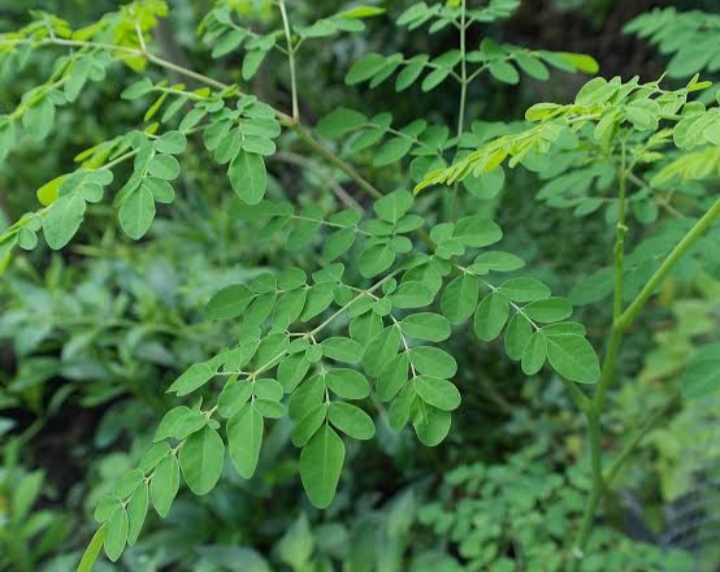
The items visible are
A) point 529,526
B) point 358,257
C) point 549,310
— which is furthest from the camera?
point 529,526

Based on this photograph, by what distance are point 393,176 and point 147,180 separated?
1477 mm

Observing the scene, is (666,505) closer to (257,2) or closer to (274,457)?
(274,457)

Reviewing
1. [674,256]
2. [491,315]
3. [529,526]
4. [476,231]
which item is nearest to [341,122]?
[476,231]

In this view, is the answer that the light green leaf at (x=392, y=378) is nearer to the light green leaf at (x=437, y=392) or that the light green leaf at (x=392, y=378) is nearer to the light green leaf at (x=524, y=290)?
the light green leaf at (x=437, y=392)

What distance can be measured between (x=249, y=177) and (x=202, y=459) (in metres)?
0.35

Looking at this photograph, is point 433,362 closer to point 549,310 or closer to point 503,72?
point 549,310

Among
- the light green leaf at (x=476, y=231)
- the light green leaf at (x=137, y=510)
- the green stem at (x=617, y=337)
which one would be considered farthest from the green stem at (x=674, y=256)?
the light green leaf at (x=137, y=510)

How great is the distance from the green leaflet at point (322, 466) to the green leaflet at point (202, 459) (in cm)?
10

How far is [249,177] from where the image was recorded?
3.18ft

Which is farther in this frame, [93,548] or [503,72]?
[503,72]

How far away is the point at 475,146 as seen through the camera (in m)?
1.18

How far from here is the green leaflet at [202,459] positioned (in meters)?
0.86

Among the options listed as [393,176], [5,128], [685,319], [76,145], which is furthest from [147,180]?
[76,145]

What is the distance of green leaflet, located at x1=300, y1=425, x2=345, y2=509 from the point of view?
85 centimetres
